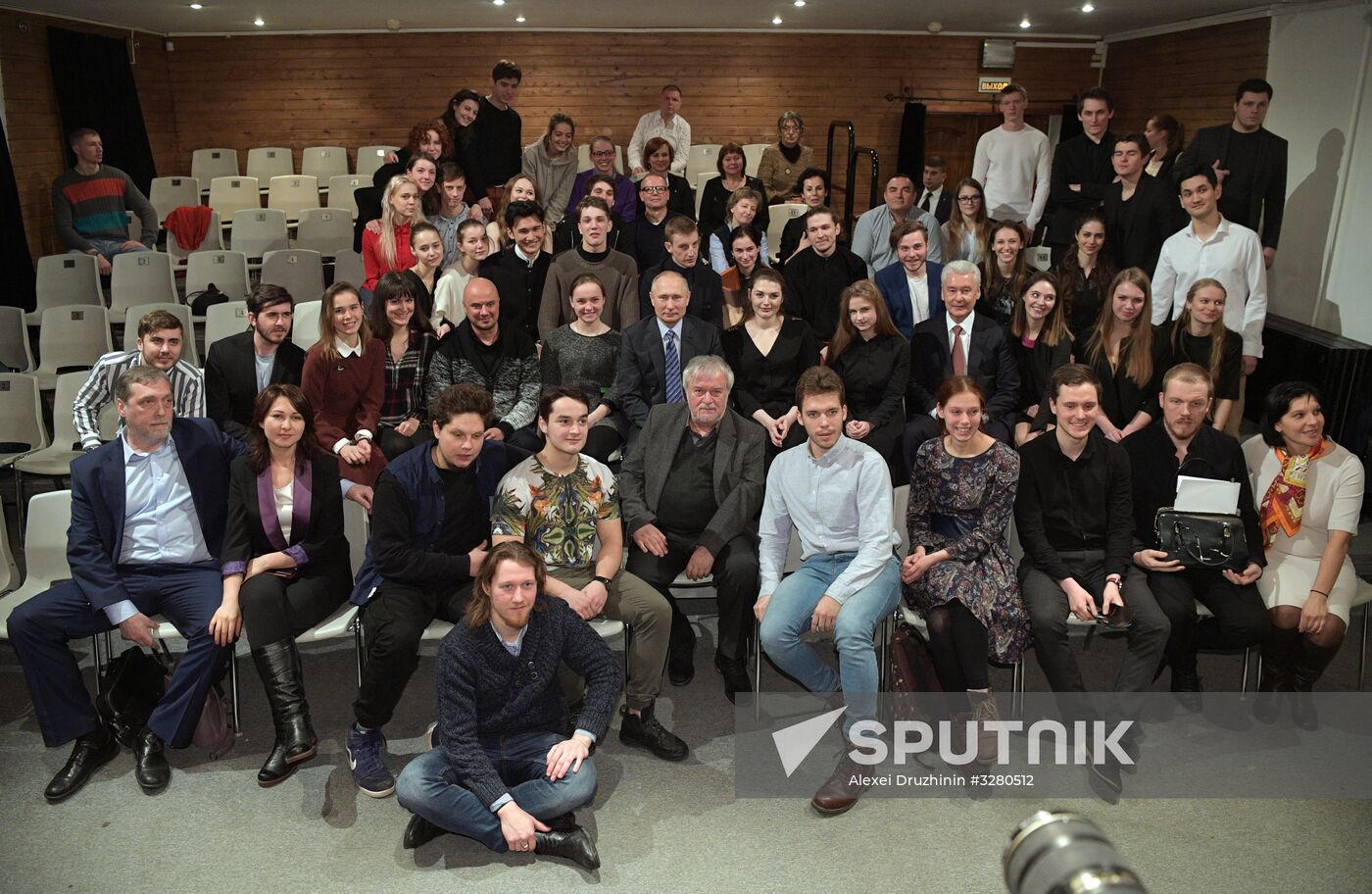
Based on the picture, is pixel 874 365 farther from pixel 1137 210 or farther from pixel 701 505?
pixel 1137 210

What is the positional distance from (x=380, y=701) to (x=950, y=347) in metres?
2.85

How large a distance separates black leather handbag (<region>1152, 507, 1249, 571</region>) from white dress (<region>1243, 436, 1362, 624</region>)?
0.59 feet

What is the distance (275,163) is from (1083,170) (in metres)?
7.08

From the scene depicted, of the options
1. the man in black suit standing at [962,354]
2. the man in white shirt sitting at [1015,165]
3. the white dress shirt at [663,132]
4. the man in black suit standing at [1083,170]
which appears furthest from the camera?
the white dress shirt at [663,132]

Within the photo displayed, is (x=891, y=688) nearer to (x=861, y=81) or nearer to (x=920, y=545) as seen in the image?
(x=920, y=545)

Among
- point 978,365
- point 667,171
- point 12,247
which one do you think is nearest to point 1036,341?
point 978,365

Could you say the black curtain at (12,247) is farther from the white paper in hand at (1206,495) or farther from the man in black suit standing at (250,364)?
the white paper in hand at (1206,495)

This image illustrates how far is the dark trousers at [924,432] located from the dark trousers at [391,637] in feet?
6.66

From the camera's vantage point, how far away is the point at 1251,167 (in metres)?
5.85

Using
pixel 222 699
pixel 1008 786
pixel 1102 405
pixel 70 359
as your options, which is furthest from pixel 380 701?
pixel 70 359

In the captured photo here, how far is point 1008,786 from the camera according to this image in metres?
3.42

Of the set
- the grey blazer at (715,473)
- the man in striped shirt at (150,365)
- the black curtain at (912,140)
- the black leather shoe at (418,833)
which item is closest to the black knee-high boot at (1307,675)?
the grey blazer at (715,473)

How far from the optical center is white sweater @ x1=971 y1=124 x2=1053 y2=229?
22.2 ft

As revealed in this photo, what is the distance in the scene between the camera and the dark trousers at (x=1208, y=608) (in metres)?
3.69
